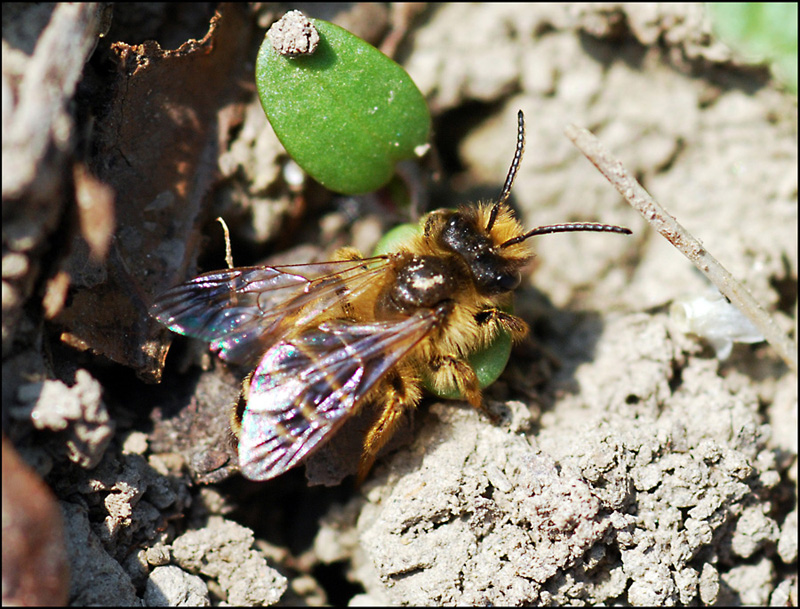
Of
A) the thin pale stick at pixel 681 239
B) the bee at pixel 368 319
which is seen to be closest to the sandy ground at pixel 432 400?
the bee at pixel 368 319

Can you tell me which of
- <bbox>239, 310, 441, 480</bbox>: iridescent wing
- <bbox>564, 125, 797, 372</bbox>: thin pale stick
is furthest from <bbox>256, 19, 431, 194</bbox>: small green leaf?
<bbox>239, 310, 441, 480</bbox>: iridescent wing

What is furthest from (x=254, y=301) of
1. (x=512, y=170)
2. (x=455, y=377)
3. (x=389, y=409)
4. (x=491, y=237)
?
(x=512, y=170)

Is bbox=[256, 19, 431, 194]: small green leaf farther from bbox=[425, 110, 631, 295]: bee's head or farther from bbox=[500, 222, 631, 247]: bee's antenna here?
bbox=[500, 222, 631, 247]: bee's antenna

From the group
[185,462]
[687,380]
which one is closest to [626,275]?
[687,380]

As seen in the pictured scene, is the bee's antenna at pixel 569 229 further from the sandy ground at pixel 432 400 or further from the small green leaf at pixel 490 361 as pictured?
the sandy ground at pixel 432 400

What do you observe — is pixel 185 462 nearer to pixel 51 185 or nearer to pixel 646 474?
pixel 51 185

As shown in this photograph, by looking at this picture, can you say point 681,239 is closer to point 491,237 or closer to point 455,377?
point 491,237
